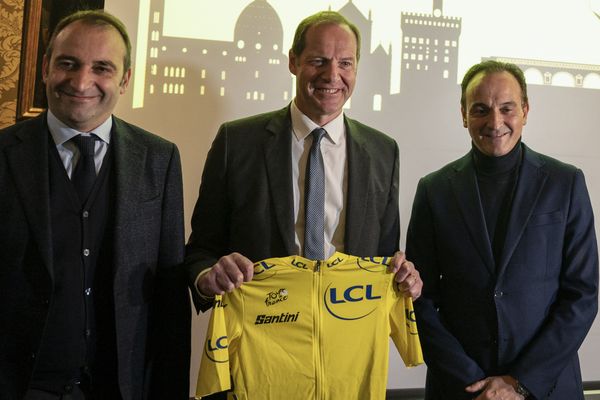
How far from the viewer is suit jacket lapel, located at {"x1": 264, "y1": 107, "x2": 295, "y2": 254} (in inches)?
79.9

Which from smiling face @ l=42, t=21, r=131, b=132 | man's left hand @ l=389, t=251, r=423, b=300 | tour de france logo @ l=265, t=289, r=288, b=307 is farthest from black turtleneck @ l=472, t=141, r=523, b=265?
smiling face @ l=42, t=21, r=131, b=132

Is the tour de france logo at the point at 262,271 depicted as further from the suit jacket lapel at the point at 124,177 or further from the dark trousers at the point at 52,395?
the dark trousers at the point at 52,395

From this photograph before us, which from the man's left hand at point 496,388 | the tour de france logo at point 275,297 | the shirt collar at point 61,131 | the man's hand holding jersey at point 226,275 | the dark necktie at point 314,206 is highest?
the shirt collar at point 61,131

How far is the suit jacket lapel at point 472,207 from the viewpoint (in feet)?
7.00

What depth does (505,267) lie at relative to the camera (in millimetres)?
2100

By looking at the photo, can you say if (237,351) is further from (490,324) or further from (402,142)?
(402,142)

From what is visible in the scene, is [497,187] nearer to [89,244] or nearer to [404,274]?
[404,274]

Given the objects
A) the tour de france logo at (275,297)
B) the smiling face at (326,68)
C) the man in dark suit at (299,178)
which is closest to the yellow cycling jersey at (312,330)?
the tour de france logo at (275,297)

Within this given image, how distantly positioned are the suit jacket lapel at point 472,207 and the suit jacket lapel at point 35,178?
1497 millimetres

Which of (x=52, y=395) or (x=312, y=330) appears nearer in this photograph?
(x=52, y=395)

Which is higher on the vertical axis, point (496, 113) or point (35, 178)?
point (496, 113)

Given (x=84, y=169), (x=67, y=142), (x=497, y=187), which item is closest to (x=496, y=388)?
(x=497, y=187)

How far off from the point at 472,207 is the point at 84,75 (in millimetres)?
1489

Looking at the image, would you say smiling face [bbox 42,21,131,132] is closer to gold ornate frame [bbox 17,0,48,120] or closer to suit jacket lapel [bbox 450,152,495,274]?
gold ornate frame [bbox 17,0,48,120]
